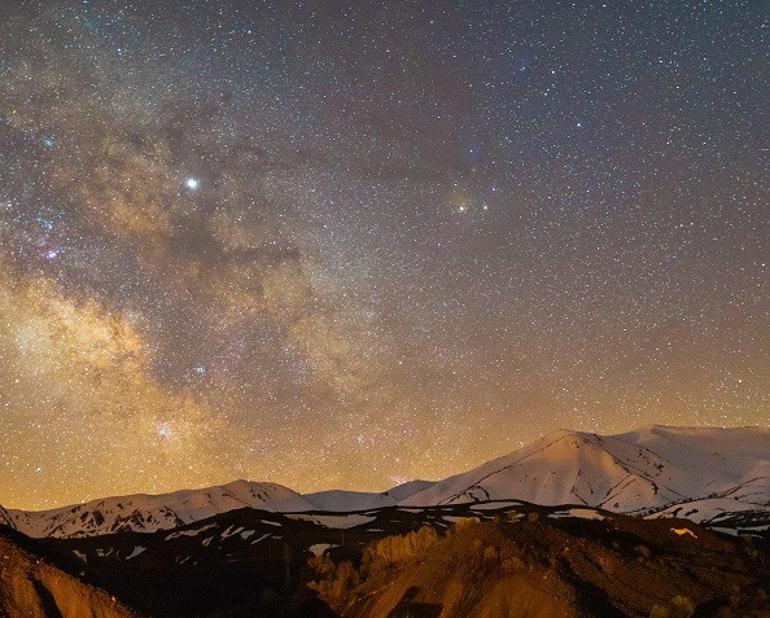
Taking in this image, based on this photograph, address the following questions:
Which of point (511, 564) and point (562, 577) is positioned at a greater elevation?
point (511, 564)

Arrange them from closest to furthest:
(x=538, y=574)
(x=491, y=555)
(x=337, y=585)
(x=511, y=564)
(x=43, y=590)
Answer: (x=43, y=590)
(x=538, y=574)
(x=511, y=564)
(x=491, y=555)
(x=337, y=585)

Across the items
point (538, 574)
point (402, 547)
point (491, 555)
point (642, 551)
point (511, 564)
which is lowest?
point (642, 551)

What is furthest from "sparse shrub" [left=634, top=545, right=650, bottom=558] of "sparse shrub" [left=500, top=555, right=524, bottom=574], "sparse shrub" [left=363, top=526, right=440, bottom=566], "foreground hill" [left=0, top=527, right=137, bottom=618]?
"foreground hill" [left=0, top=527, right=137, bottom=618]

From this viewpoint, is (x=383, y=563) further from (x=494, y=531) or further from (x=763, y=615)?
(x=763, y=615)

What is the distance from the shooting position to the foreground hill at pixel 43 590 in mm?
21234

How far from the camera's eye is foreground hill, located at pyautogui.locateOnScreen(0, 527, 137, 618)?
21234 mm

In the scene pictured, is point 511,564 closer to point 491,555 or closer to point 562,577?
point 491,555

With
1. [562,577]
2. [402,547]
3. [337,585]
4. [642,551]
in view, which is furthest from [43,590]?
[642,551]

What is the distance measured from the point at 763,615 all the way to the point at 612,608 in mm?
5423

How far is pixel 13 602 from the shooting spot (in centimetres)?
2098

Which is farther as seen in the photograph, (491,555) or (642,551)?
(642,551)

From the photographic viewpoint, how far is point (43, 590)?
2178 centimetres

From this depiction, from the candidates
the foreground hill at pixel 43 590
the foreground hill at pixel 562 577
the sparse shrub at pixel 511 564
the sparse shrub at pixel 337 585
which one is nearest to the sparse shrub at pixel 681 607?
the foreground hill at pixel 562 577

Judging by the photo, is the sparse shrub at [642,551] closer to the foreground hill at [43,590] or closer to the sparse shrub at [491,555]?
the sparse shrub at [491,555]
